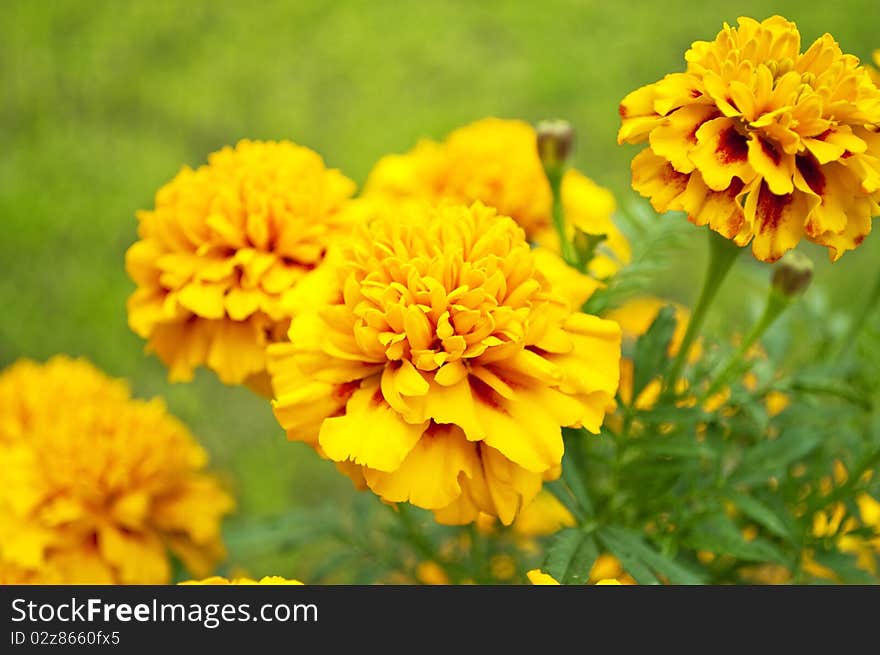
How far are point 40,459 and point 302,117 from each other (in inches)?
72.3

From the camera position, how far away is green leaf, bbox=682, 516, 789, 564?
818 millimetres

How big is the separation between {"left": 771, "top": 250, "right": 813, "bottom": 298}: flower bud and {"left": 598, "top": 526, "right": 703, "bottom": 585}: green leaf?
9.5 inches

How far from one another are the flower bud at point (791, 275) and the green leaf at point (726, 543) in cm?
20

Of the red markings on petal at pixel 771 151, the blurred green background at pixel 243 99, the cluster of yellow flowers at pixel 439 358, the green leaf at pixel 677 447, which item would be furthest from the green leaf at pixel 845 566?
the blurred green background at pixel 243 99

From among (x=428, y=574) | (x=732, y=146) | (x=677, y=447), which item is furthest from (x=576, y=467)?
(x=428, y=574)

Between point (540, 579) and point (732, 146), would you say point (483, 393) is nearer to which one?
point (540, 579)

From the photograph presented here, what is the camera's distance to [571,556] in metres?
0.78

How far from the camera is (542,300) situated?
2.41 ft

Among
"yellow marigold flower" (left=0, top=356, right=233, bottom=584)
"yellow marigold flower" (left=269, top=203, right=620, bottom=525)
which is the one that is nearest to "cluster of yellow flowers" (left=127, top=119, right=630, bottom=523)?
"yellow marigold flower" (left=269, top=203, right=620, bottom=525)

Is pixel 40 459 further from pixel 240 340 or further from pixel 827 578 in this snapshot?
pixel 827 578

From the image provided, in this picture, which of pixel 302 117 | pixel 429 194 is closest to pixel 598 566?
pixel 429 194

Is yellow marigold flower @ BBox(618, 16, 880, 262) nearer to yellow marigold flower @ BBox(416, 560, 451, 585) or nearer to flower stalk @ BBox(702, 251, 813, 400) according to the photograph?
flower stalk @ BBox(702, 251, 813, 400)

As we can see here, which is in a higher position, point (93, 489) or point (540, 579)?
point (93, 489)

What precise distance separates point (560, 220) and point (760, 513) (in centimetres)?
30
